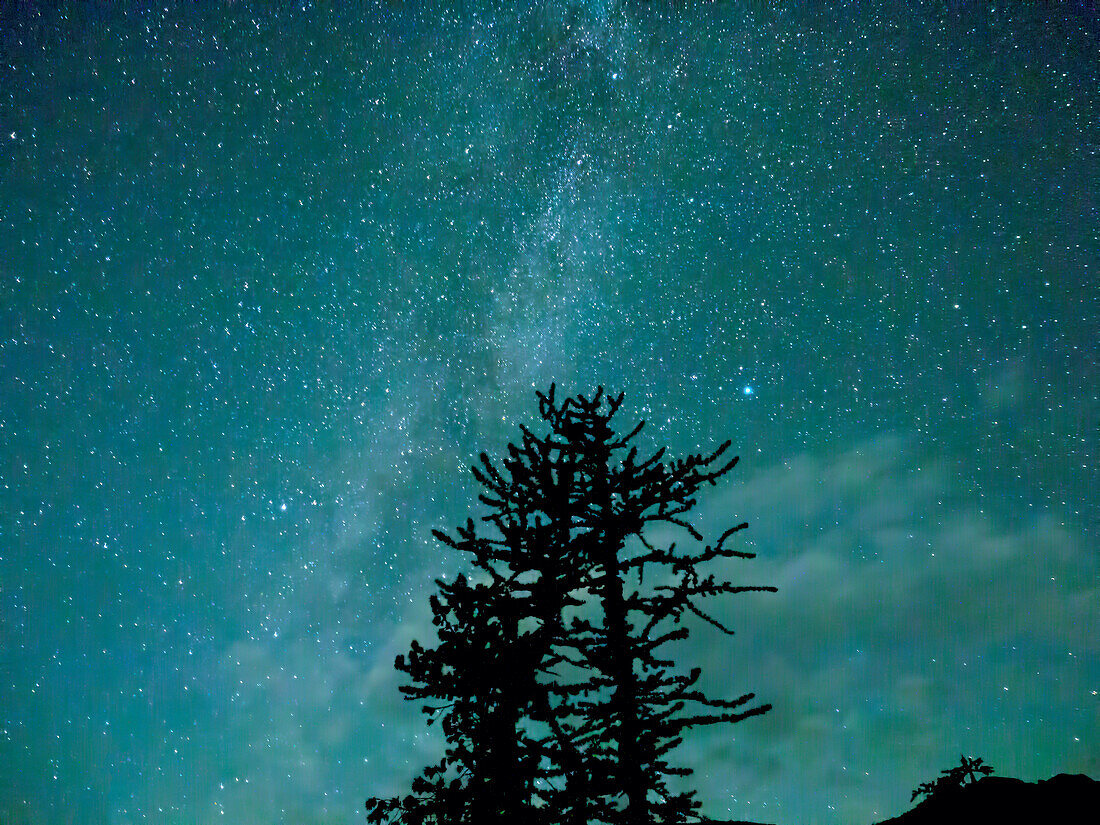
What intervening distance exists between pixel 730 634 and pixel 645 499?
78.1 inches

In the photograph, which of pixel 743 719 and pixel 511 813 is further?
pixel 743 719

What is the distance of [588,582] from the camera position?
666 centimetres

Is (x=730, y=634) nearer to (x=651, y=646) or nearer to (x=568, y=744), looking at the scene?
(x=651, y=646)

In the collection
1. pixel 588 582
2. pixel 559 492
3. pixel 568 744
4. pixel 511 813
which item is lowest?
pixel 511 813

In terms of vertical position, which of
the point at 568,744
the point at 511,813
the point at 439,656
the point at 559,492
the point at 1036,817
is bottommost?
the point at 1036,817

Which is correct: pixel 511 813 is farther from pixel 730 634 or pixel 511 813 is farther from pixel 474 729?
pixel 730 634

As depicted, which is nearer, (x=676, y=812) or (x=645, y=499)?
(x=676, y=812)

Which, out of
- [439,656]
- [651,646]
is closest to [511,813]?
[439,656]

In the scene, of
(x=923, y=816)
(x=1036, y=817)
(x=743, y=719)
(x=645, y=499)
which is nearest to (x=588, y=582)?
(x=645, y=499)

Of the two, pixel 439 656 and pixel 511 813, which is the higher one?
pixel 439 656

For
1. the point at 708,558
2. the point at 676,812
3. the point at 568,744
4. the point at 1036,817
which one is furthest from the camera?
the point at 708,558

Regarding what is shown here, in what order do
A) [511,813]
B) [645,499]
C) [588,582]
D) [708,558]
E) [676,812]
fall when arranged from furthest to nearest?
[645,499], [708,558], [588,582], [676,812], [511,813]

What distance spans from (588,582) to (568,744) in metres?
1.71

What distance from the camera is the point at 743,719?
618 centimetres
